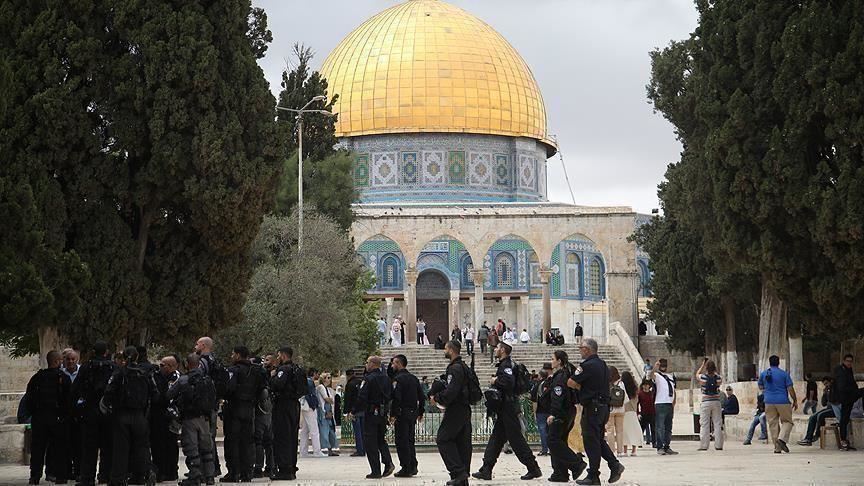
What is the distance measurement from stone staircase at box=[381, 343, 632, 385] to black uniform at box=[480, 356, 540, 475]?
18.6 metres

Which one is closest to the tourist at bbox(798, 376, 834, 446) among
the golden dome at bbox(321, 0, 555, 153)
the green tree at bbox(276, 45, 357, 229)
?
the green tree at bbox(276, 45, 357, 229)

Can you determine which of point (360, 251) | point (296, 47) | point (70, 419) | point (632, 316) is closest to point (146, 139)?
point (70, 419)

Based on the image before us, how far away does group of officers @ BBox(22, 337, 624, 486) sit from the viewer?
11984 mm

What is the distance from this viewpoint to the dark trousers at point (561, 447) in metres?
12.2

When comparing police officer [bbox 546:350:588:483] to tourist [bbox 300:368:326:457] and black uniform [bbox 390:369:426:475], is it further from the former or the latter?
tourist [bbox 300:368:326:457]

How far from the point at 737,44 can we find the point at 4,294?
978cm

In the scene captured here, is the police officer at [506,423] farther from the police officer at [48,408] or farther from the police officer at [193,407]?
the police officer at [48,408]

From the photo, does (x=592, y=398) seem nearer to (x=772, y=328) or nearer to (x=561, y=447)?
(x=561, y=447)

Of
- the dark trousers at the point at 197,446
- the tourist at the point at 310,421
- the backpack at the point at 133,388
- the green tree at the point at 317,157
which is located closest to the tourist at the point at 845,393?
the tourist at the point at 310,421

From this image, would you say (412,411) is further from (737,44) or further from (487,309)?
(487,309)

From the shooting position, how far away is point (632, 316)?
3819 centimetres

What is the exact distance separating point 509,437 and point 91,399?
3.68 m

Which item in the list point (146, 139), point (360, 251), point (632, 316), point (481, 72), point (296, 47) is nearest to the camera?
point (146, 139)

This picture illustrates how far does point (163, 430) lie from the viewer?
12930mm
